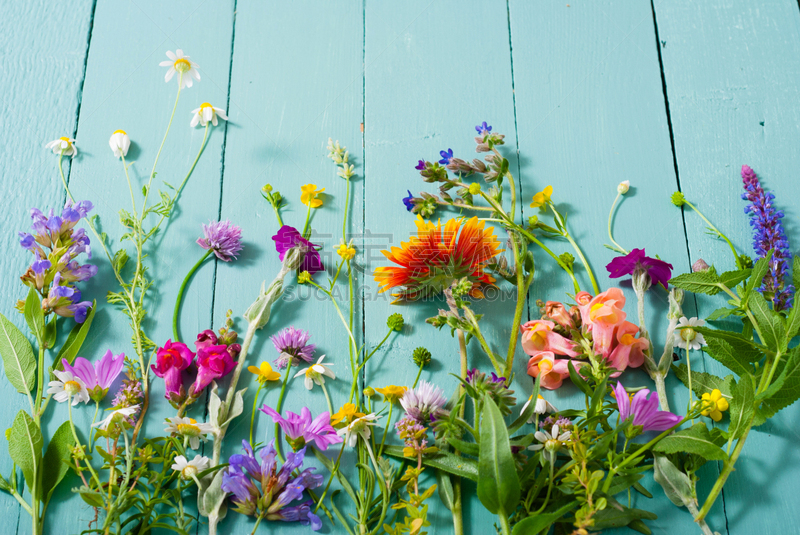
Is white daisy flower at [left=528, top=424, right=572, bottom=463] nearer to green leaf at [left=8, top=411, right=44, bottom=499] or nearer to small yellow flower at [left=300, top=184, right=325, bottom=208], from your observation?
small yellow flower at [left=300, top=184, right=325, bottom=208]

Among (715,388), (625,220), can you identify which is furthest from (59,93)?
(715,388)

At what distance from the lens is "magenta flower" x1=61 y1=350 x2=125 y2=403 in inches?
33.7

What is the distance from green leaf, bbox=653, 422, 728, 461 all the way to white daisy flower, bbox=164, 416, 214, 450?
0.66 m

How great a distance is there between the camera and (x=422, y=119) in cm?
109

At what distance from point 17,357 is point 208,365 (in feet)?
1.04

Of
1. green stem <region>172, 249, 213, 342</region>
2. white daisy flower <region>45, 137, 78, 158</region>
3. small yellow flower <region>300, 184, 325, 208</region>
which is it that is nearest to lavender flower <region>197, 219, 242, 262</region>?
green stem <region>172, 249, 213, 342</region>

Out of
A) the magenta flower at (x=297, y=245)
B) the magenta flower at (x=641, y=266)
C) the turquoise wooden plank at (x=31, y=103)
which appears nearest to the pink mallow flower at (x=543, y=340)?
the magenta flower at (x=641, y=266)

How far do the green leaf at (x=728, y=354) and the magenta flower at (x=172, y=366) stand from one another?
798 millimetres

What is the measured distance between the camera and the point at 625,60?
112 cm

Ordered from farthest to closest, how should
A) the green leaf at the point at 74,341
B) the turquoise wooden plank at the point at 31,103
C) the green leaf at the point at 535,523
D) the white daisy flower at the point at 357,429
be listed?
1. the turquoise wooden plank at the point at 31,103
2. the green leaf at the point at 74,341
3. the white daisy flower at the point at 357,429
4. the green leaf at the point at 535,523

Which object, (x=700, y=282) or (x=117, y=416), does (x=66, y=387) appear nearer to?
(x=117, y=416)

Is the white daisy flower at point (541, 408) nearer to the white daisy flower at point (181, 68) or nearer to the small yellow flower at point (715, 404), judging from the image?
the small yellow flower at point (715, 404)

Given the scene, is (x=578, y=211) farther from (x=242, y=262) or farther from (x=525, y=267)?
(x=242, y=262)

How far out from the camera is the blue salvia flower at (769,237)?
0.87 metres
